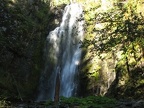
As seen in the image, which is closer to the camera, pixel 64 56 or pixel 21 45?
pixel 21 45

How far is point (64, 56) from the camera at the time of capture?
2055 cm

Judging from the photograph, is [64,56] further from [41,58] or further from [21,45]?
[21,45]

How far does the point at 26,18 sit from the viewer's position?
2166 cm

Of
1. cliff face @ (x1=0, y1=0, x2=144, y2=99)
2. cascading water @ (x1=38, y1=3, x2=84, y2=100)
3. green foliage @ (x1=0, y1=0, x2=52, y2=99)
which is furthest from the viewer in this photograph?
cascading water @ (x1=38, y1=3, x2=84, y2=100)

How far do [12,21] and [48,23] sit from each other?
307 centimetres

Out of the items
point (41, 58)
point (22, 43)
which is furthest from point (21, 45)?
point (41, 58)

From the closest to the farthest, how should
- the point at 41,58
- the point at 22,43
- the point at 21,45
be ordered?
the point at 21,45
the point at 22,43
the point at 41,58

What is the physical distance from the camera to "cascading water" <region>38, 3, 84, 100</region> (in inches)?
750

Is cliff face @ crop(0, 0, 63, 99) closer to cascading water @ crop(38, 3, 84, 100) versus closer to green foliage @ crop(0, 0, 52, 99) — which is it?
green foliage @ crop(0, 0, 52, 99)

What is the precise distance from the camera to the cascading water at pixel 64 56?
1905cm

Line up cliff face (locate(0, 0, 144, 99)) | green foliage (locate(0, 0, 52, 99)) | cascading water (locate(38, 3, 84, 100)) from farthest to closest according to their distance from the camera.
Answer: cascading water (locate(38, 3, 84, 100))
green foliage (locate(0, 0, 52, 99))
cliff face (locate(0, 0, 144, 99))

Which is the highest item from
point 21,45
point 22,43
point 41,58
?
point 22,43

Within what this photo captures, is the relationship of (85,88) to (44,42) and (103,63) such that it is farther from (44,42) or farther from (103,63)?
(44,42)

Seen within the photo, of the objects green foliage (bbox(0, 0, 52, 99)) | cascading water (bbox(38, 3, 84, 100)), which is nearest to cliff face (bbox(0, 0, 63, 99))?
green foliage (bbox(0, 0, 52, 99))
